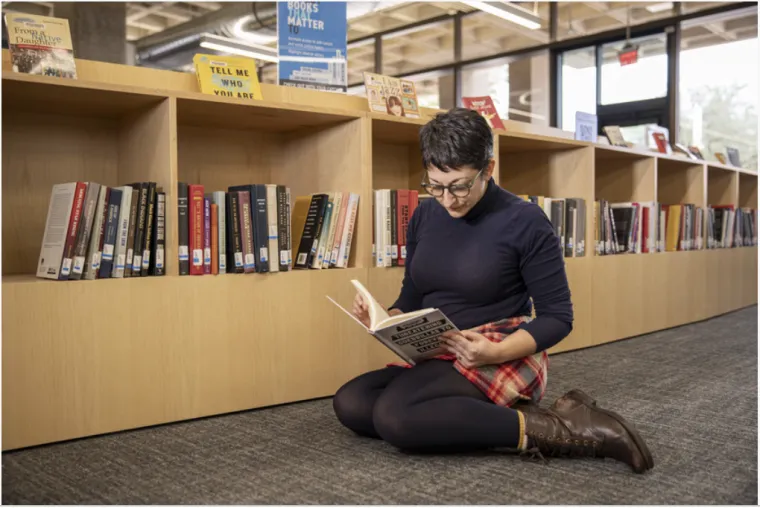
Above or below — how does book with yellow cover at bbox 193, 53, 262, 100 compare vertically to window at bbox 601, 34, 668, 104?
below

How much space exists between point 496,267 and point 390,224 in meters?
0.95

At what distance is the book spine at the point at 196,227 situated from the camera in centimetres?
230

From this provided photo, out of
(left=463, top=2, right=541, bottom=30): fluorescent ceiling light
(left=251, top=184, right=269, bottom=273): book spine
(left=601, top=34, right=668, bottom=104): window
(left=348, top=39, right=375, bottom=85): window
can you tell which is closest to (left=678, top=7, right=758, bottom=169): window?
(left=601, top=34, right=668, bottom=104): window

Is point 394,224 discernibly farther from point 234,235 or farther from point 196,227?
point 196,227

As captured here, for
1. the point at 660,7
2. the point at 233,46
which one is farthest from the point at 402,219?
the point at 660,7

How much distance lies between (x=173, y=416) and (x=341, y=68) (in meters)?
1.68

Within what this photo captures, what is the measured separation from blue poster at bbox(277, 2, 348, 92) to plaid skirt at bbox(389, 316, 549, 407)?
4.97ft

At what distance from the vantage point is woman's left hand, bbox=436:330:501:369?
1804 millimetres

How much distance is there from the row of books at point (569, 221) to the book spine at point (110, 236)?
6.66 ft

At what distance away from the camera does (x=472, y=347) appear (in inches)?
70.9

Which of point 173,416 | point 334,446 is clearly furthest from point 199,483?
point 173,416

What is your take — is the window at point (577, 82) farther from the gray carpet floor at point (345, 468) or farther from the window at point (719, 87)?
the gray carpet floor at point (345, 468)

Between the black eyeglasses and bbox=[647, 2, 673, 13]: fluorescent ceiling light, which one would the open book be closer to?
the black eyeglasses

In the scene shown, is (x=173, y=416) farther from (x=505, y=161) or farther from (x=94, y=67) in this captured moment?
(x=505, y=161)
